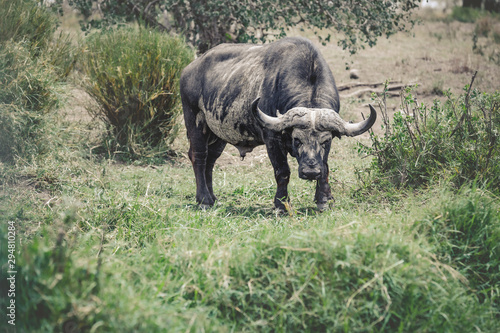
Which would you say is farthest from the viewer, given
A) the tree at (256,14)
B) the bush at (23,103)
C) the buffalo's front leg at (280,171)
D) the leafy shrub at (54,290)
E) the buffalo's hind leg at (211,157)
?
the tree at (256,14)

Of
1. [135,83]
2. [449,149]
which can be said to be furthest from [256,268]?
[135,83]

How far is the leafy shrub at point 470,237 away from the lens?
331 cm

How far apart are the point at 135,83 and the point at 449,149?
4.88 metres

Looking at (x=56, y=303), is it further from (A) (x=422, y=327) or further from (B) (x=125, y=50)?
(B) (x=125, y=50)

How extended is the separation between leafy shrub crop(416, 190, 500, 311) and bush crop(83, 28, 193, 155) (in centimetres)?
524

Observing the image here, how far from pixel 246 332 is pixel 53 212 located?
2.33 m

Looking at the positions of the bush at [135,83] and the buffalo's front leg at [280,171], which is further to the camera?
the bush at [135,83]

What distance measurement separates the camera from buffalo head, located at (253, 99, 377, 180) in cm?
451

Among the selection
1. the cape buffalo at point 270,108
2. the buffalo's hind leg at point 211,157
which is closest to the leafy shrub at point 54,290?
the cape buffalo at point 270,108

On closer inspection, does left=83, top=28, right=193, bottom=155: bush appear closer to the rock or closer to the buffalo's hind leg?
the buffalo's hind leg

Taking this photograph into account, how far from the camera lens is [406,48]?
1491cm

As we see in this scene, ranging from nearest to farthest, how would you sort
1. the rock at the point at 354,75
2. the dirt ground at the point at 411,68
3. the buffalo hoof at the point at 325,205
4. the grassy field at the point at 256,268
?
the grassy field at the point at 256,268 → the buffalo hoof at the point at 325,205 → the dirt ground at the point at 411,68 → the rock at the point at 354,75

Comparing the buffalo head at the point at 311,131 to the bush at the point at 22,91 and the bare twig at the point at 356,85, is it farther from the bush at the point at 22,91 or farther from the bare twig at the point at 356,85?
the bare twig at the point at 356,85

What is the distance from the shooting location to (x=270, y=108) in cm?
519
